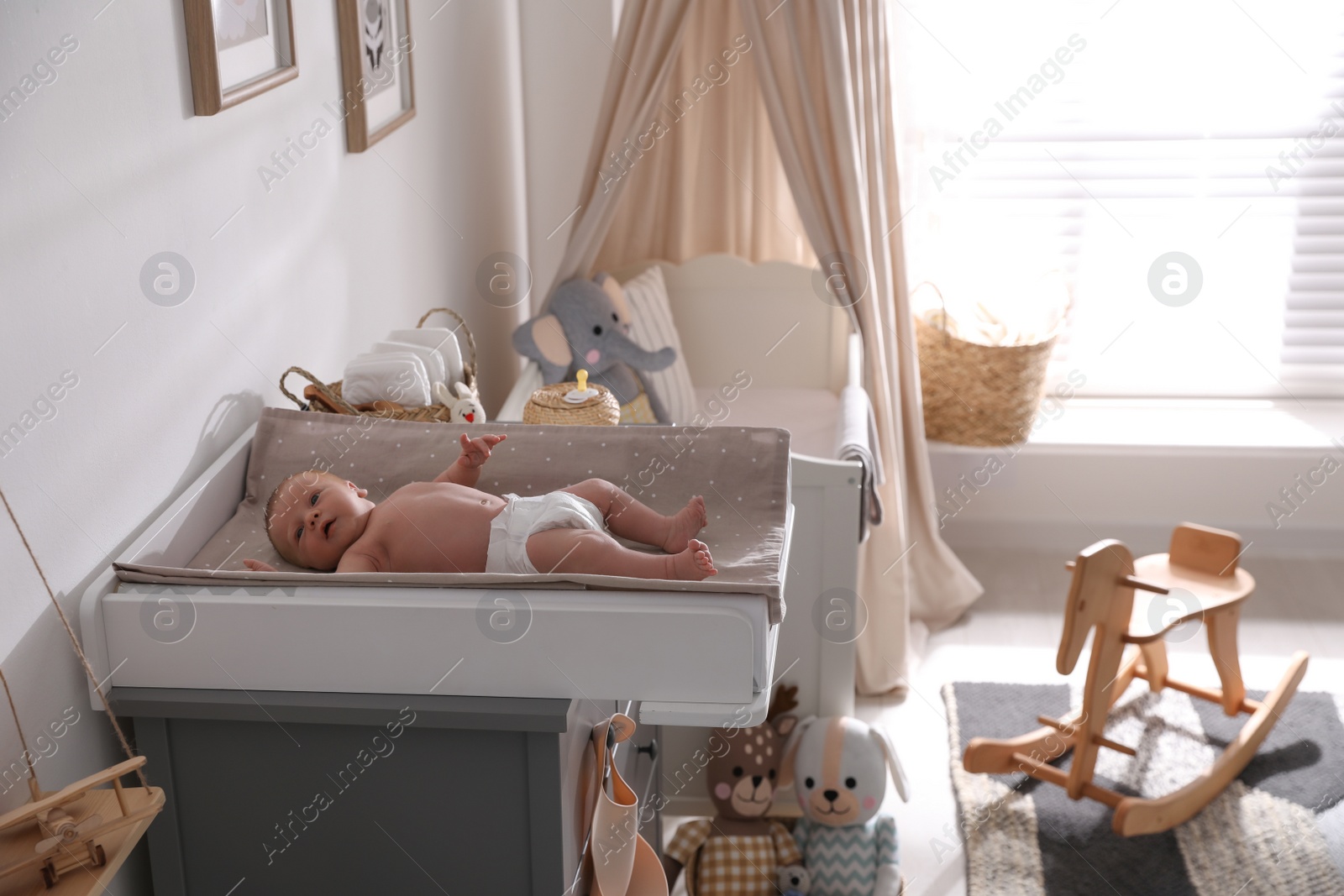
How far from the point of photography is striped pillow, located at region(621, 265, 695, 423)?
2644mm

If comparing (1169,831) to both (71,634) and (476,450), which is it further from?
(71,634)

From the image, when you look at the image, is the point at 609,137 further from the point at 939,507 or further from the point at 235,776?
the point at 235,776

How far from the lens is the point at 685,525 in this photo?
141cm

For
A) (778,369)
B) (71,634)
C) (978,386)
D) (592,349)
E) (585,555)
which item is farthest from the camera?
(978,386)

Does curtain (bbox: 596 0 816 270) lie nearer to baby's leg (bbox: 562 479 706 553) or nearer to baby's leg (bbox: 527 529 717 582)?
baby's leg (bbox: 562 479 706 553)

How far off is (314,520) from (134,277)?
0.33 metres

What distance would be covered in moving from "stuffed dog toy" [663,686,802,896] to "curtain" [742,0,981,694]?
0.57 metres

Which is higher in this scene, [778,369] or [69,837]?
[69,837]

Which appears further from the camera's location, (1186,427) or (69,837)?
(1186,427)

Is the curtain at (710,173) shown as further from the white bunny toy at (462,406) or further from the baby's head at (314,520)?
the baby's head at (314,520)

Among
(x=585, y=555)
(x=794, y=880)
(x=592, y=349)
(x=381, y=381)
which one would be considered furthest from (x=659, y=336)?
(x=585, y=555)

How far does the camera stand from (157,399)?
4.53 feet

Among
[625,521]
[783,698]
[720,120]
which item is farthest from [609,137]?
[625,521]

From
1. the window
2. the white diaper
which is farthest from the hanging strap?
the window
